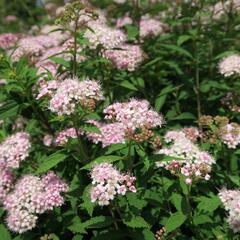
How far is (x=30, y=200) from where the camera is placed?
125 inches

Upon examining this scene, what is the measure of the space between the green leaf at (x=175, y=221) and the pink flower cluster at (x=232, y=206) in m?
0.29

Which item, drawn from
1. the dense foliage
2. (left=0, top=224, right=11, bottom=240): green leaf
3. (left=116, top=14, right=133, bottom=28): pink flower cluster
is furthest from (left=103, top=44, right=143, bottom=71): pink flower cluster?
(left=0, top=224, right=11, bottom=240): green leaf

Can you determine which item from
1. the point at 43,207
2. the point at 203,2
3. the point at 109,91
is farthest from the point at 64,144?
the point at 203,2

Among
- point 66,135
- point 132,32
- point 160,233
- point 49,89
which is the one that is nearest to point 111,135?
point 66,135

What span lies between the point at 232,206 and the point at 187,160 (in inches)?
16.7

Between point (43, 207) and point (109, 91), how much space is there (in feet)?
4.63

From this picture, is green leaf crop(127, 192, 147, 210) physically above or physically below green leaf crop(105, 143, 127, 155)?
below

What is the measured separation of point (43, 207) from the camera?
3150 mm

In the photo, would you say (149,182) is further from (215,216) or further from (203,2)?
(203,2)

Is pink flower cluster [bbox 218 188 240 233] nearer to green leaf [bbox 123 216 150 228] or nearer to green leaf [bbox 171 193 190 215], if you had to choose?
green leaf [bbox 171 193 190 215]

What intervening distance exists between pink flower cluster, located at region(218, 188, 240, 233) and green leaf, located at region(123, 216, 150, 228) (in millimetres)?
543

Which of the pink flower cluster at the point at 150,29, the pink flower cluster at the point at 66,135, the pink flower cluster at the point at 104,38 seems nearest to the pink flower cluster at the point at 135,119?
the pink flower cluster at the point at 66,135

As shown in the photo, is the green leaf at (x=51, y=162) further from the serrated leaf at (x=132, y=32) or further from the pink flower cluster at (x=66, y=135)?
the serrated leaf at (x=132, y=32)

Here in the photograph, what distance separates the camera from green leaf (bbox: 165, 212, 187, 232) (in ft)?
9.62
